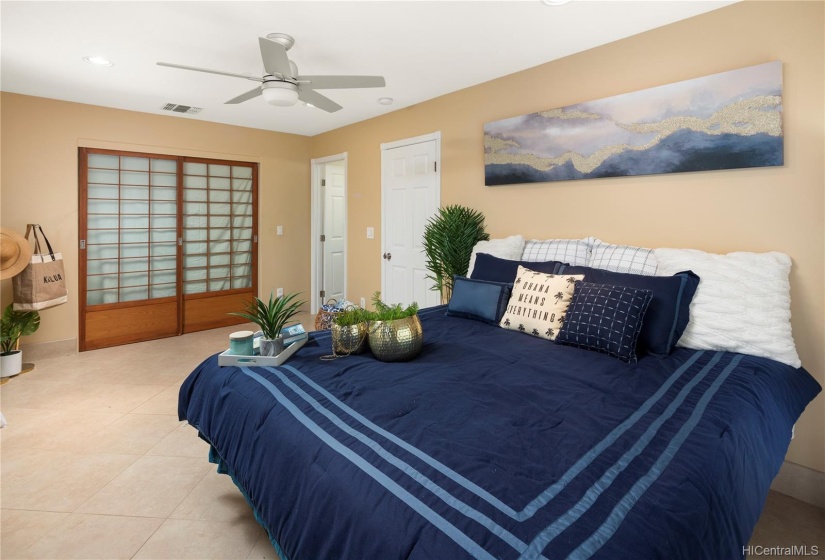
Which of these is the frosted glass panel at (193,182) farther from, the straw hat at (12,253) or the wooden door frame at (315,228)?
the straw hat at (12,253)

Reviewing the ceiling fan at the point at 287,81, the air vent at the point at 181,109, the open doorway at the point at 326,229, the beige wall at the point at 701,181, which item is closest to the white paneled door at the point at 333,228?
the open doorway at the point at 326,229

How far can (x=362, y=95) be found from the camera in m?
4.04

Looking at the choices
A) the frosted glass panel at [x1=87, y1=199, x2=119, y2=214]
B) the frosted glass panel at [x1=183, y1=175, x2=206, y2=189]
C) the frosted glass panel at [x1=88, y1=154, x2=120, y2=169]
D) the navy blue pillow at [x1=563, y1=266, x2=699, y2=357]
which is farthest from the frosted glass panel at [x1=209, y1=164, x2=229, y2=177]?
the navy blue pillow at [x1=563, y1=266, x2=699, y2=357]

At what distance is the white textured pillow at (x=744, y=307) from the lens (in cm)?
194

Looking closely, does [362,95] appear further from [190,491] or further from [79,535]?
[79,535]

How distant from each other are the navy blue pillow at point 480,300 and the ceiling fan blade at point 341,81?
1.34 meters

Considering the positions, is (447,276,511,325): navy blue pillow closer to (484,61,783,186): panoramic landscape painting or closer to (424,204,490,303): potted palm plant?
(424,204,490,303): potted palm plant

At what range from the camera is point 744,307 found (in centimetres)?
201

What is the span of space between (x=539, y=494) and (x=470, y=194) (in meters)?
3.10

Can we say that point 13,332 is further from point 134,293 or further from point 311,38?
point 311,38

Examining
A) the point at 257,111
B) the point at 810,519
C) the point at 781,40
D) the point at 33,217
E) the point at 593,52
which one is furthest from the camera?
the point at 257,111

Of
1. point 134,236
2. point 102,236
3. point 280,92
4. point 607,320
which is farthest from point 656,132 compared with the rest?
point 102,236

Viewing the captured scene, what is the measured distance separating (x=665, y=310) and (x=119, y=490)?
9.15ft

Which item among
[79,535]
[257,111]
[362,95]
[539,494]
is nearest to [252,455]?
[539,494]
